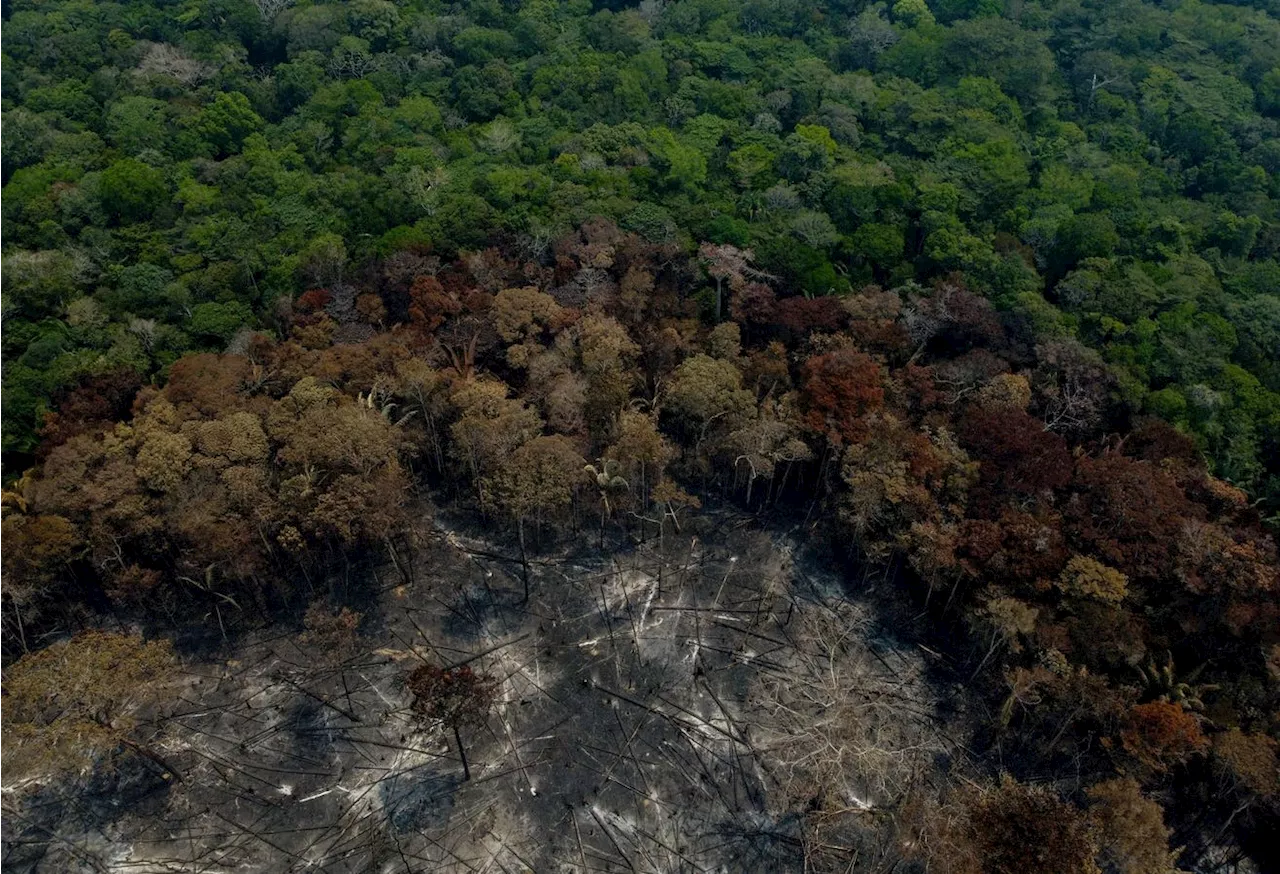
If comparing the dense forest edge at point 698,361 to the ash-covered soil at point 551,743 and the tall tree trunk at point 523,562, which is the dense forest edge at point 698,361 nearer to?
the tall tree trunk at point 523,562

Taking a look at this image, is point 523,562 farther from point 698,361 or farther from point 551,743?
point 698,361

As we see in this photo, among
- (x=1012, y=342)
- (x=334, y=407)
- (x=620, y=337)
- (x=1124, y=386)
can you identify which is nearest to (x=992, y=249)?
(x=1012, y=342)

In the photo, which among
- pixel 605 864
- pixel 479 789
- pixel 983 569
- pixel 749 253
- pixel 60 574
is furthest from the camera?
pixel 749 253

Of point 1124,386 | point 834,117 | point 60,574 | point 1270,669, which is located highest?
point 834,117

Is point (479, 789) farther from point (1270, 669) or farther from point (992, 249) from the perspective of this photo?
point (992, 249)

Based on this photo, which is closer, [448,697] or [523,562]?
[448,697]

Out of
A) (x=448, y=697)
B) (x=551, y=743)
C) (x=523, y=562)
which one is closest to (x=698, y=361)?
(x=523, y=562)

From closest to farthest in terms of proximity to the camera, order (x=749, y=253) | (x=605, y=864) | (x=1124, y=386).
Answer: (x=605, y=864) → (x=1124, y=386) → (x=749, y=253)
